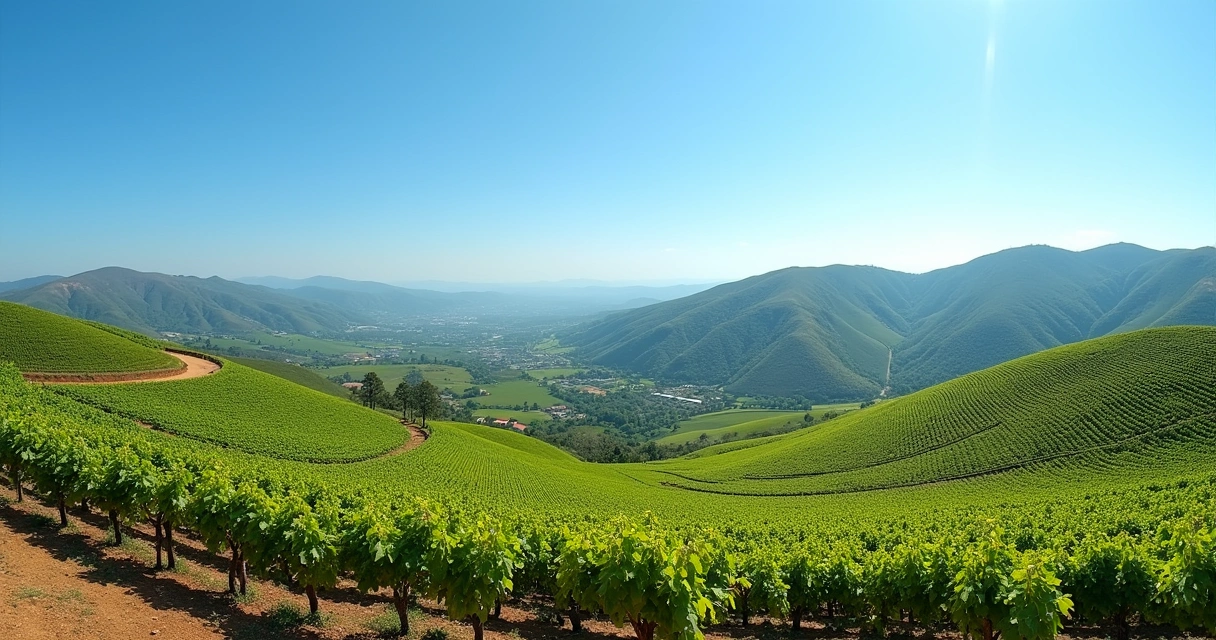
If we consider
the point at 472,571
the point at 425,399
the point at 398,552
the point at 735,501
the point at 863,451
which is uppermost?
the point at 472,571

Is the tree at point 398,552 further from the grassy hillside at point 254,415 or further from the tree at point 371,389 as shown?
the tree at point 371,389

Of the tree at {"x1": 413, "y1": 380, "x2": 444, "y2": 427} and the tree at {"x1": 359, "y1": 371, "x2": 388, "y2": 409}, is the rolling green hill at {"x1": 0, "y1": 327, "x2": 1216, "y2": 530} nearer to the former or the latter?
the tree at {"x1": 413, "y1": 380, "x2": 444, "y2": 427}

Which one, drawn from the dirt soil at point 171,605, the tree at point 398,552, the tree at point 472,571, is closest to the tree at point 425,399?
the dirt soil at point 171,605

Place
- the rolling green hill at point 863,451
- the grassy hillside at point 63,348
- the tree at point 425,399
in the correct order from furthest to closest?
1. the tree at point 425,399
2. the grassy hillside at point 63,348
3. the rolling green hill at point 863,451

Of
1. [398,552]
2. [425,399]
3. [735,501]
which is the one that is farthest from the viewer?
[425,399]

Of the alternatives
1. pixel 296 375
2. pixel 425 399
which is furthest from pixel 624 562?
pixel 296 375

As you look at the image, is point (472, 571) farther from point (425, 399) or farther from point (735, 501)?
point (425, 399)
